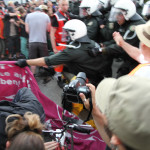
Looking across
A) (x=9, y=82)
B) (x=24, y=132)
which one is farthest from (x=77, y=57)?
(x=24, y=132)

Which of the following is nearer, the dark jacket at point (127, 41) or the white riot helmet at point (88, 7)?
the dark jacket at point (127, 41)

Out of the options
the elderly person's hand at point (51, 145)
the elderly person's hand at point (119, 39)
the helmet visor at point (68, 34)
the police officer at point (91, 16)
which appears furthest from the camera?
the police officer at point (91, 16)

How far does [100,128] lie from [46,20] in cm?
380

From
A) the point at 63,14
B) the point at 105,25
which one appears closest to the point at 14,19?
the point at 63,14

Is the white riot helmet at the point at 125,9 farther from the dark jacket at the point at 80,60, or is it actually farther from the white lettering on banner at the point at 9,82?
the white lettering on banner at the point at 9,82

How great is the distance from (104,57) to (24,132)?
2069 millimetres

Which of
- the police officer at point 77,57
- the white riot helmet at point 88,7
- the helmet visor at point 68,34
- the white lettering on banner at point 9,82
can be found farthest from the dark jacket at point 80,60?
the white riot helmet at point 88,7

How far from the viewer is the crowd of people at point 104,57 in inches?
32.6

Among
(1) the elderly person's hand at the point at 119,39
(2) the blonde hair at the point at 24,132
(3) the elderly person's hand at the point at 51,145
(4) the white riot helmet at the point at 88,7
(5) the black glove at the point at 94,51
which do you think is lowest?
(3) the elderly person's hand at the point at 51,145

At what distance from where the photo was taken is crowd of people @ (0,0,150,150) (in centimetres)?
83

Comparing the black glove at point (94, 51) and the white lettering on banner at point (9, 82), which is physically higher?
the black glove at point (94, 51)

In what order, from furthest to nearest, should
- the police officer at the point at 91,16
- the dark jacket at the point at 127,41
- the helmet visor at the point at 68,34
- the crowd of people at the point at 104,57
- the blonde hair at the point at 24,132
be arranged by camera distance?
the police officer at the point at 91,16, the dark jacket at the point at 127,41, the helmet visor at the point at 68,34, the blonde hair at the point at 24,132, the crowd of people at the point at 104,57

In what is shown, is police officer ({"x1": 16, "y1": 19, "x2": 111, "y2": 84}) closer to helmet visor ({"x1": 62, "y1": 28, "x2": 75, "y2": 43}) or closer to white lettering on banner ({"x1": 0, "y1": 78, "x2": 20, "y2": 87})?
helmet visor ({"x1": 62, "y1": 28, "x2": 75, "y2": 43})

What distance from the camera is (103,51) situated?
3.10 meters
